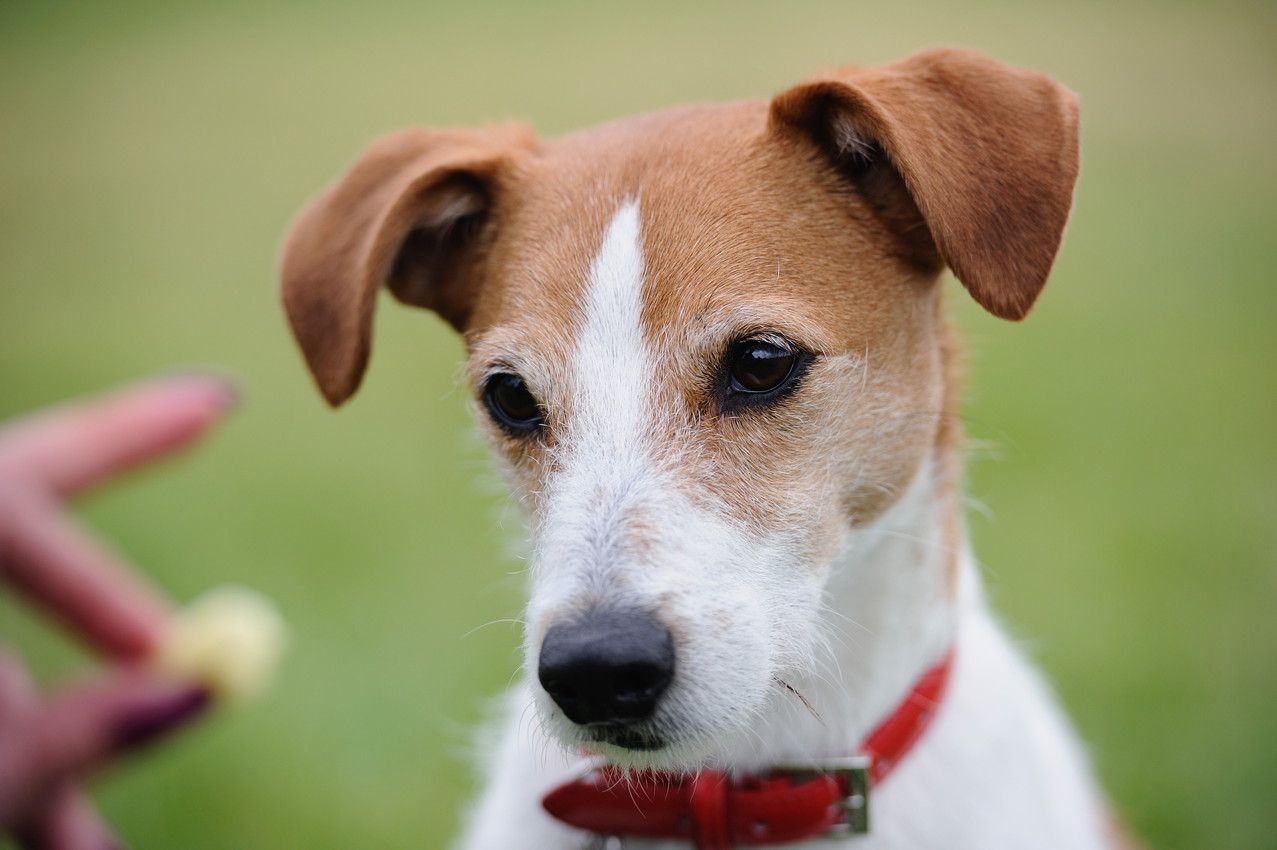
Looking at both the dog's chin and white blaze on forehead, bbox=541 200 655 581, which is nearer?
the dog's chin

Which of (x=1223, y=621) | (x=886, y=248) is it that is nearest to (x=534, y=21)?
(x=1223, y=621)

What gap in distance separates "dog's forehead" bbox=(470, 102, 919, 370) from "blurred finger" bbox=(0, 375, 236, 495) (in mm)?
715

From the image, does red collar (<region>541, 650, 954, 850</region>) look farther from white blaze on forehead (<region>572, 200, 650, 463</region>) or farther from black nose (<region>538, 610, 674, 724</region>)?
white blaze on forehead (<region>572, 200, 650, 463</region>)

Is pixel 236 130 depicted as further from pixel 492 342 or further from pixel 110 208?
pixel 492 342

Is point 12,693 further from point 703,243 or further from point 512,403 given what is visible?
point 703,243

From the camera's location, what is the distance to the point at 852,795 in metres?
2.50

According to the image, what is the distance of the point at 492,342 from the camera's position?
8.71 feet

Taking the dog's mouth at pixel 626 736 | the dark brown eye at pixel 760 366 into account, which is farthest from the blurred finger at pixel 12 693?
the dark brown eye at pixel 760 366

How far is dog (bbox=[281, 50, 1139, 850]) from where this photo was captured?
7.50 feet

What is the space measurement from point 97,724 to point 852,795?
61.8 inches

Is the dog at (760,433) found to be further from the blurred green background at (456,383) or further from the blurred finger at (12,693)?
the blurred finger at (12,693)

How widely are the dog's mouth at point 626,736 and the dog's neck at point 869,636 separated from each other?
36cm

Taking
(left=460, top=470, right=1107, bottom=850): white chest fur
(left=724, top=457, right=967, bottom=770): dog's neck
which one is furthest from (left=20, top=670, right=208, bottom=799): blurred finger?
(left=724, top=457, right=967, bottom=770): dog's neck

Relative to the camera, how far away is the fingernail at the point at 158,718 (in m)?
2.42
